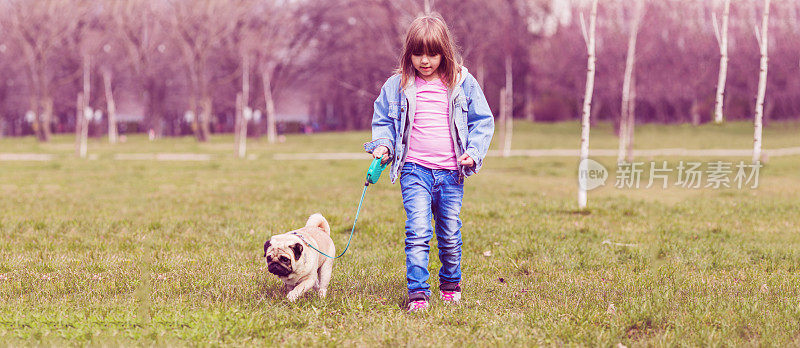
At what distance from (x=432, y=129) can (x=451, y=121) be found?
0.15m

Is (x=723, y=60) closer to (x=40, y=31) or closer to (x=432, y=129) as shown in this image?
(x=432, y=129)

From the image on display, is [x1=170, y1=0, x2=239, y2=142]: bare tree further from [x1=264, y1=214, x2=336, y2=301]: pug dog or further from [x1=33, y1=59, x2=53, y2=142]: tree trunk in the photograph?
[x1=264, y1=214, x2=336, y2=301]: pug dog

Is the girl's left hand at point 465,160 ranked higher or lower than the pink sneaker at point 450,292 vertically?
higher

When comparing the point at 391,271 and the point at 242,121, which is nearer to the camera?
the point at 391,271

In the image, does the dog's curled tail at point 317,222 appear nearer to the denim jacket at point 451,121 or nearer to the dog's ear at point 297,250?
the dog's ear at point 297,250

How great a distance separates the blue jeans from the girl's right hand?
198mm

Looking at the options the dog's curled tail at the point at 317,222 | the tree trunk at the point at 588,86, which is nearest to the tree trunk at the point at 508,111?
the tree trunk at the point at 588,86

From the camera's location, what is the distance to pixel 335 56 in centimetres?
4716

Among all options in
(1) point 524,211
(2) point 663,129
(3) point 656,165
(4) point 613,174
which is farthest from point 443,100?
(2) point 663,129

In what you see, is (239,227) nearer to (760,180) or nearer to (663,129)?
(760,180)

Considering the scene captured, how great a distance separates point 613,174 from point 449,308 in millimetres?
14715

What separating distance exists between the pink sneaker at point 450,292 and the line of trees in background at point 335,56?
94.4 ft

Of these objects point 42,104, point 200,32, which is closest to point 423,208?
point 200,32

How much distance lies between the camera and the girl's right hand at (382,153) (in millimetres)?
4697
